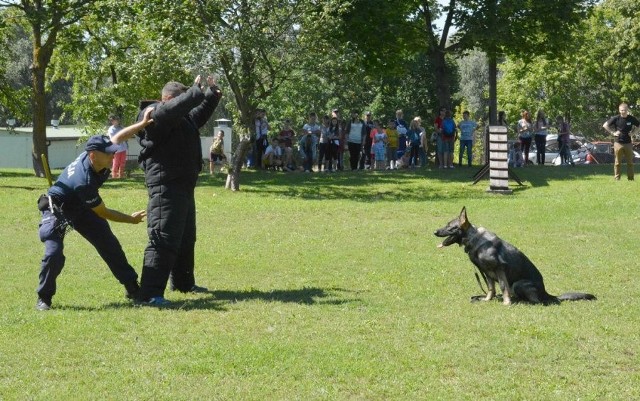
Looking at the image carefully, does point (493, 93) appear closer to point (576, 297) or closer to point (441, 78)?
point (441, 78)

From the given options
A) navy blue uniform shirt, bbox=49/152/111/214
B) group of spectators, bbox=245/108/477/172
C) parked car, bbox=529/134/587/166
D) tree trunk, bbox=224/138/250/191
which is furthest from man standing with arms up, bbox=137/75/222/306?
parked car, bbox=529/134/587/166

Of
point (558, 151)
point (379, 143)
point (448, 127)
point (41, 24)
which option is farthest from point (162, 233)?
point (558, 151)

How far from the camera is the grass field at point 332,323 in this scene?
729 cm

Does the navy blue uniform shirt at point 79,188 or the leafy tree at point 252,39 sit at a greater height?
the leafy tree at point 252,39

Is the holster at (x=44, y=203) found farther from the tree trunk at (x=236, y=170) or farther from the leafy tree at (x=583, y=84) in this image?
the leafy tree at (x=583, y=84)

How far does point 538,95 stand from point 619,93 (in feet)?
25.8

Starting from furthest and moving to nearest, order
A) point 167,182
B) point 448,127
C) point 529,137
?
point 529,137
point 448,127
point 167,182

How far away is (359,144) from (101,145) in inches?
873

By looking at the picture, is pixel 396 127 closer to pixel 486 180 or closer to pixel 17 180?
pixel 486 180

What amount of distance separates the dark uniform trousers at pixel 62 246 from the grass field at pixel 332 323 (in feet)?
1.02

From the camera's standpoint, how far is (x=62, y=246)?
10.2 m

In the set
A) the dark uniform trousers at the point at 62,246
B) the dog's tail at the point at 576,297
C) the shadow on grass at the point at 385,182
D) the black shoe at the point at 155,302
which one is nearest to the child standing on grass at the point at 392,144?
the shadow on grass at the point at 385,182

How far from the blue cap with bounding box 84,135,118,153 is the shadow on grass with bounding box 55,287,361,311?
1617mm

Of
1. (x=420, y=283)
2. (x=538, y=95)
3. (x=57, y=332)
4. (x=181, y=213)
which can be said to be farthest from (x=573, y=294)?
(x=538, y=95)
